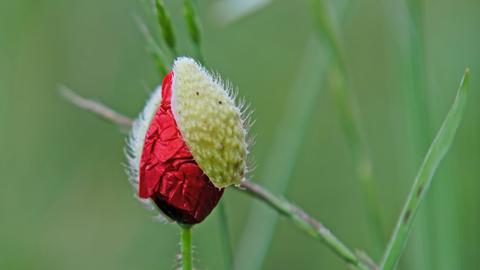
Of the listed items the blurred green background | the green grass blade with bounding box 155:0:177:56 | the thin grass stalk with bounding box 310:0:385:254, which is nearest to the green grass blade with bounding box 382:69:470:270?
the green grass blade with bounding box 155:0:177:56

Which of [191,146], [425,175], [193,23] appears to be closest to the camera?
[191,146]

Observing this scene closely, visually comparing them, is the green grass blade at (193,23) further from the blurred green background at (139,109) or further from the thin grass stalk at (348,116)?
the blurred green background at (139,109)

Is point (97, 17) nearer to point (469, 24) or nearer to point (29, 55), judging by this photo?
point (29, 55)

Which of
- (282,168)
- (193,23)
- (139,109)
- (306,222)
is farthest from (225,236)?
(139,109)

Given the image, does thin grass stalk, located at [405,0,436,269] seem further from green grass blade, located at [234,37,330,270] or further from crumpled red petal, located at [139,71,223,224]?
crumpled red petal, located at [139,71,223,224]

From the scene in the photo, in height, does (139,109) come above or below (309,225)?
above

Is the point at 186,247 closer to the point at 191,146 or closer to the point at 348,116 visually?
the point at 191,146

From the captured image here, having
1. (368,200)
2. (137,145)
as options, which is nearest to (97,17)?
(368,200)

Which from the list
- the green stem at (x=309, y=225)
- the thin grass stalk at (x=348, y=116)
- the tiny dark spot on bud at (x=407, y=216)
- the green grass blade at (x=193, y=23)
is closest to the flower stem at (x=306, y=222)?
the green stem at (x=309, y=225)
